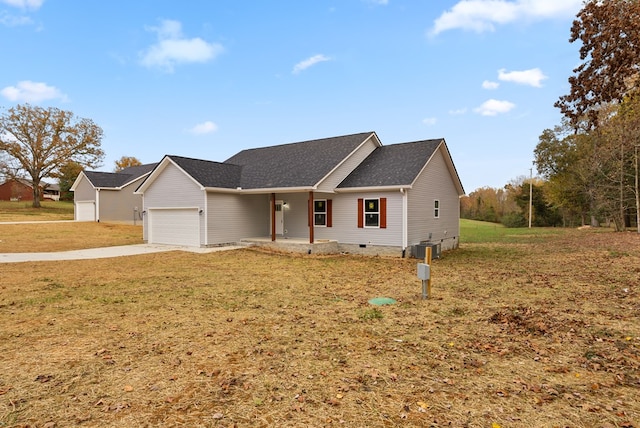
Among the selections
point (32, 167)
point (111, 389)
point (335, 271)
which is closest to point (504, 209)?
point (335, 271)

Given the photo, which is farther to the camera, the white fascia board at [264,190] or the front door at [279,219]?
the front door at [279,219]

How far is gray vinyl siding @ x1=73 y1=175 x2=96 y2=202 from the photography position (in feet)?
106

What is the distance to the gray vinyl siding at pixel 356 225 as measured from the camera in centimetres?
1551

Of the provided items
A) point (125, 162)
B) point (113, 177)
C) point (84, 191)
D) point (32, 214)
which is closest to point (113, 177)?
point (113, 177)

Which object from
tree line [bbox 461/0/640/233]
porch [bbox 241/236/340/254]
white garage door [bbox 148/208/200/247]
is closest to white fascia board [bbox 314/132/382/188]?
porch [bbox 241/236/340/254]

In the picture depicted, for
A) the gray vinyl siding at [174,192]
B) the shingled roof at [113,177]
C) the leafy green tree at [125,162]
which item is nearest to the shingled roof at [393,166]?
the gray vinyl siding at [174,192]

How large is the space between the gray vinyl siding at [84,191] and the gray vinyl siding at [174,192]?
16152 millimetres

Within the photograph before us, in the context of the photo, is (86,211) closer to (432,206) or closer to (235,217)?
(235,217)

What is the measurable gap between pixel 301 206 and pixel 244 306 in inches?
458

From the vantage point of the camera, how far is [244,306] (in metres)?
7.37

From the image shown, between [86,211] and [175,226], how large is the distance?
20.3m

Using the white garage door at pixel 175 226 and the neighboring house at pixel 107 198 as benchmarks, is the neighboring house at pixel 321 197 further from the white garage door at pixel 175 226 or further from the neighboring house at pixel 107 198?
the neighboring house at pixel 107 198

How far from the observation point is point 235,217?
18.8 meters

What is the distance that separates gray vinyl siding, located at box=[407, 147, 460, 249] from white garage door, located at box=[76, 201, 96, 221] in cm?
3043
